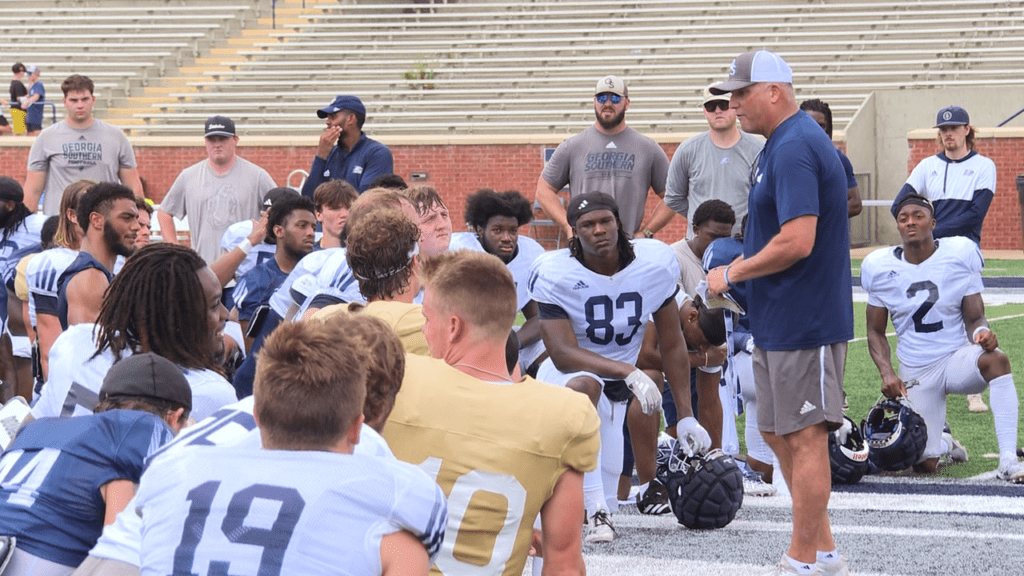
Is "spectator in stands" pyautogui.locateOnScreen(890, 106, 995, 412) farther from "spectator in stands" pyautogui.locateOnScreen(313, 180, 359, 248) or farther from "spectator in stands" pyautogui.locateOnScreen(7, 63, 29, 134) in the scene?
"spectator in stands" pyautogui.locateOnScreen(7, 63, 29, 134)

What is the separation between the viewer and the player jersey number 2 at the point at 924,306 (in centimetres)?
679

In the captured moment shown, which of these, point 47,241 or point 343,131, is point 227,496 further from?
point 343,131

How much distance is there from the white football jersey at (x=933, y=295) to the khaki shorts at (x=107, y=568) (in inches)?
199

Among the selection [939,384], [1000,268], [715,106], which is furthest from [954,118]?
[1000,268]

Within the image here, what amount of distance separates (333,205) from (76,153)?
3.05 meters

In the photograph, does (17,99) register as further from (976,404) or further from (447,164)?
(976,404)

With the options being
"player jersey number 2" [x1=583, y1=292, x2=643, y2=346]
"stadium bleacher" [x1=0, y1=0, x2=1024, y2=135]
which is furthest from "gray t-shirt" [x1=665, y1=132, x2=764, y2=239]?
"stadium bleacher" [x1=0, y1=0, x2=1024, y2=135]

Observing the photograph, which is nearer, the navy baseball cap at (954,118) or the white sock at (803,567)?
the white sock at (803,567)

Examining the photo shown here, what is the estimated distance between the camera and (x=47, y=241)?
6938 millimetres

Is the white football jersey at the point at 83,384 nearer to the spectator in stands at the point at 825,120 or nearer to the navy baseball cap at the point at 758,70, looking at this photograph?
the navy baseball cap at the point at 758,70

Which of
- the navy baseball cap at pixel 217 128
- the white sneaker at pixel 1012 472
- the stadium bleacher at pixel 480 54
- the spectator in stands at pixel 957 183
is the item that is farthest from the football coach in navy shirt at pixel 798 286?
the stadium bleacher at pixel 480 54

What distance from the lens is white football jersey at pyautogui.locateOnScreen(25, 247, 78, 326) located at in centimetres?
549

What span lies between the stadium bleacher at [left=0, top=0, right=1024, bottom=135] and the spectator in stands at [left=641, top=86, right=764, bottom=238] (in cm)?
1394

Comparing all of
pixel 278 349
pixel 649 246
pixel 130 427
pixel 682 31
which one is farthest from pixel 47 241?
pixel 682 31
